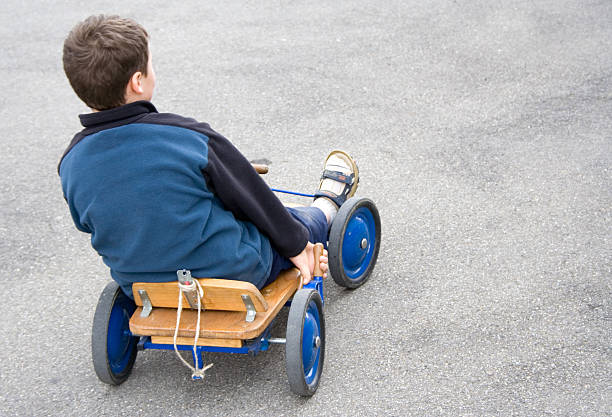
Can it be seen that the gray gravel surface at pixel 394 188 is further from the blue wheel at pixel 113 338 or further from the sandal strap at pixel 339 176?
the sandal strap at pixel 339 176

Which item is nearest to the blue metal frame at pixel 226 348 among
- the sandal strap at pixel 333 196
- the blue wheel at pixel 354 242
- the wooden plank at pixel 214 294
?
the wooden plank at pixel 214 294

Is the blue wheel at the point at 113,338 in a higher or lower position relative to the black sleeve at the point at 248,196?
lower

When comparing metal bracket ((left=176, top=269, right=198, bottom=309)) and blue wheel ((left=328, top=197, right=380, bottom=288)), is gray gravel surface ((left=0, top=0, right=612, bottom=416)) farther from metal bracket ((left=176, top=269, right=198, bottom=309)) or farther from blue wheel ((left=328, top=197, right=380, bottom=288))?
metal bracket ((left=176, top=269, right=198, bottom=309))

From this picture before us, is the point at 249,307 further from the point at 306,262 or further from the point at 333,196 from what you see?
the point at 333,196

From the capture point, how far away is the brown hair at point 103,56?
2.15m

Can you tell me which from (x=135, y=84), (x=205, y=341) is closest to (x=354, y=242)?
(x=205, y=341)

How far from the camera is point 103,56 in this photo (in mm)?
2146

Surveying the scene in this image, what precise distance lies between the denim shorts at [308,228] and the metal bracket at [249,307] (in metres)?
0.19

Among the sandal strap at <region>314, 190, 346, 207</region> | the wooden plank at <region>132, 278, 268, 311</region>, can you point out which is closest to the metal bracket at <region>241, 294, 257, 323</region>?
the wooden plank at <region>132, 278, 268, 311</region>

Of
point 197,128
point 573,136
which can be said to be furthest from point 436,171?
point 197,128

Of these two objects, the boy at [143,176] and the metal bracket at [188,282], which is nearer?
the boy at [143,176]

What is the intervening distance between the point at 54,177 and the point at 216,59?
6.08 feet

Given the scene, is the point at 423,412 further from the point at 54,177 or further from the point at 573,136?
the point at 54,177

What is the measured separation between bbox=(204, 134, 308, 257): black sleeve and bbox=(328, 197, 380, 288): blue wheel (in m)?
0.40
